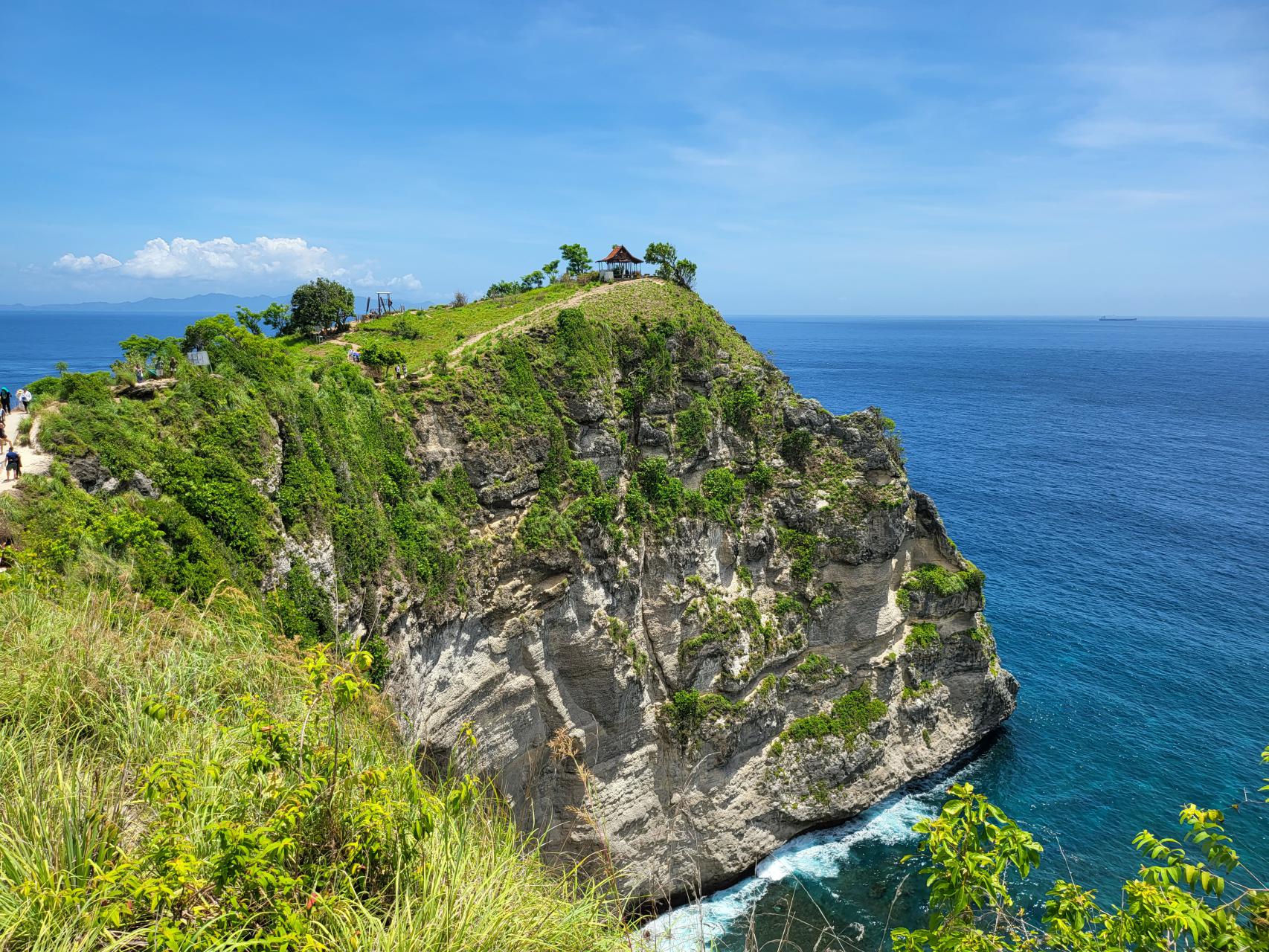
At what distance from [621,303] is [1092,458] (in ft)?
269

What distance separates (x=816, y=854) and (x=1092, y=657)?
92.4ft

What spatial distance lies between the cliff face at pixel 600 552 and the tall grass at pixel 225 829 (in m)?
11.2

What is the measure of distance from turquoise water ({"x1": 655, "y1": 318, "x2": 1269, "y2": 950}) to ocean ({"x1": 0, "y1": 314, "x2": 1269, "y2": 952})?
0.46ft

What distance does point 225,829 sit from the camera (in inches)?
253

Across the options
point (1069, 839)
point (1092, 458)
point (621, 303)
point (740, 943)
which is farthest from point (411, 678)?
point (1092, 458)

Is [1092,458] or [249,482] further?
[1092,458]

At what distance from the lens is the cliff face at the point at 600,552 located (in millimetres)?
23219

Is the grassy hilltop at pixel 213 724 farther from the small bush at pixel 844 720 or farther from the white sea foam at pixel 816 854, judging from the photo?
the small bush at pixel 844 720

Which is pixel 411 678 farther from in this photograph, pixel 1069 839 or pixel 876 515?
pixel 1069 839

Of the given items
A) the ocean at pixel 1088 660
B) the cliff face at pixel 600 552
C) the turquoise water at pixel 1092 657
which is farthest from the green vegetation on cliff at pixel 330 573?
the turquoise water at pixel 1092 657

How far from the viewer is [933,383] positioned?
524 feet

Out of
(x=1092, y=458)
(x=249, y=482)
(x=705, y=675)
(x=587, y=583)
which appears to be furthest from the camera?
(x=1092, y=458)

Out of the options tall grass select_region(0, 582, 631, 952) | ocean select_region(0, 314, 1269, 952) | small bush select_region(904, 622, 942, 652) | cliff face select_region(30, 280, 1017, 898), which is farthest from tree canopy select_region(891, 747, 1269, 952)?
small bush select_region(904, 622, 942, 652)

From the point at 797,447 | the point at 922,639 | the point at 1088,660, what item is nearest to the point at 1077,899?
the point at 797,447
